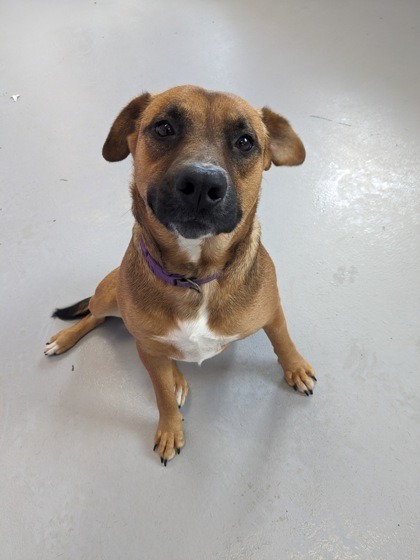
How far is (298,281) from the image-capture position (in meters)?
2.16

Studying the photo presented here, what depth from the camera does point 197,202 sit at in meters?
1.08

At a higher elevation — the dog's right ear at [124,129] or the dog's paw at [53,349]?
the dog's right ear at [124,129]

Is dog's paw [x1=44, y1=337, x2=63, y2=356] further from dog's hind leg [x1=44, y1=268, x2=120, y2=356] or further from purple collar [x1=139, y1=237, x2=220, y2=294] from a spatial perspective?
purple collar [x1=139, y1=237, x2=220, y2=294]

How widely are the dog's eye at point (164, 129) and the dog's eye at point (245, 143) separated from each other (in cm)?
19

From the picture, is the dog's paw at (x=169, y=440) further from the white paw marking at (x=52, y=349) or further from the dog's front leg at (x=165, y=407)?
the white paw marking at (x=52, y=349)

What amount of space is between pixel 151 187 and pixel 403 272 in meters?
1.46

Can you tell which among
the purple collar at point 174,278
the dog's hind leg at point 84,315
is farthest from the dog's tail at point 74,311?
the purple collar at point 174,278

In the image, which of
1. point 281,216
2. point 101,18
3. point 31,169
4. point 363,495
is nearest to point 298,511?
point 363,495

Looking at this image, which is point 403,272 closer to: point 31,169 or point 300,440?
point 300,440

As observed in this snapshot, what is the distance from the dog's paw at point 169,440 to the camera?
1.71 metres

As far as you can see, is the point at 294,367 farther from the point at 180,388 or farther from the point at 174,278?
the point at 174,278

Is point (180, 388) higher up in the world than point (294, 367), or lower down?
lower down

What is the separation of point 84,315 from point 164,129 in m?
1.11

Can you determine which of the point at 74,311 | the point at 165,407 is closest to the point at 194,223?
the point at 165,407
